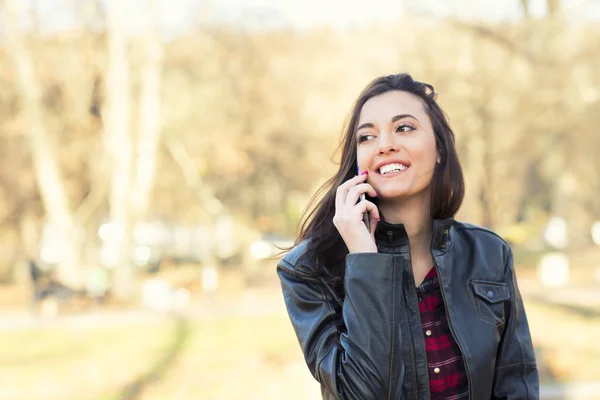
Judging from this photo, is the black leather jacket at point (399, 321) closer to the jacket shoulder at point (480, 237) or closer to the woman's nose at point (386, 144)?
the jacket shoulder at point (480, 237)

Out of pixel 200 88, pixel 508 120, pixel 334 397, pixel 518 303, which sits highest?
pixel 200 88

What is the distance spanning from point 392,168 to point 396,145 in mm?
69

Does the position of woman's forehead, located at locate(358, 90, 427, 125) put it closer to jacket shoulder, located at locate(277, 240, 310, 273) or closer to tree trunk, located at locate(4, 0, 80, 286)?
jacket shoulder, located at locate(277, 240, 310, 273)

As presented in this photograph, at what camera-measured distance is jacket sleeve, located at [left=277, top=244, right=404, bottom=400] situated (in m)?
1.88

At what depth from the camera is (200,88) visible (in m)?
20.5

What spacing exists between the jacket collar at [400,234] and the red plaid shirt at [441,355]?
0.54ft

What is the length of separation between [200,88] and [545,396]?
15.7m

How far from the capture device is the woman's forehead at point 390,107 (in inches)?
86.8

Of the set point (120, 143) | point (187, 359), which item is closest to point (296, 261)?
point (187, 359)

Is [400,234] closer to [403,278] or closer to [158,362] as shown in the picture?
[403,278]

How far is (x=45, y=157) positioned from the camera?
15773 mm

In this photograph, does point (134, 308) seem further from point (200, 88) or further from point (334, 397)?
point (334, 397)

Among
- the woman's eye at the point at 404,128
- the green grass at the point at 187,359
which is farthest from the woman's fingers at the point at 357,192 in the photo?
the green grass at the point at 187,359

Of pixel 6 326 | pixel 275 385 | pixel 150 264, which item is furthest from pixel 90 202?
pixel 275 385
